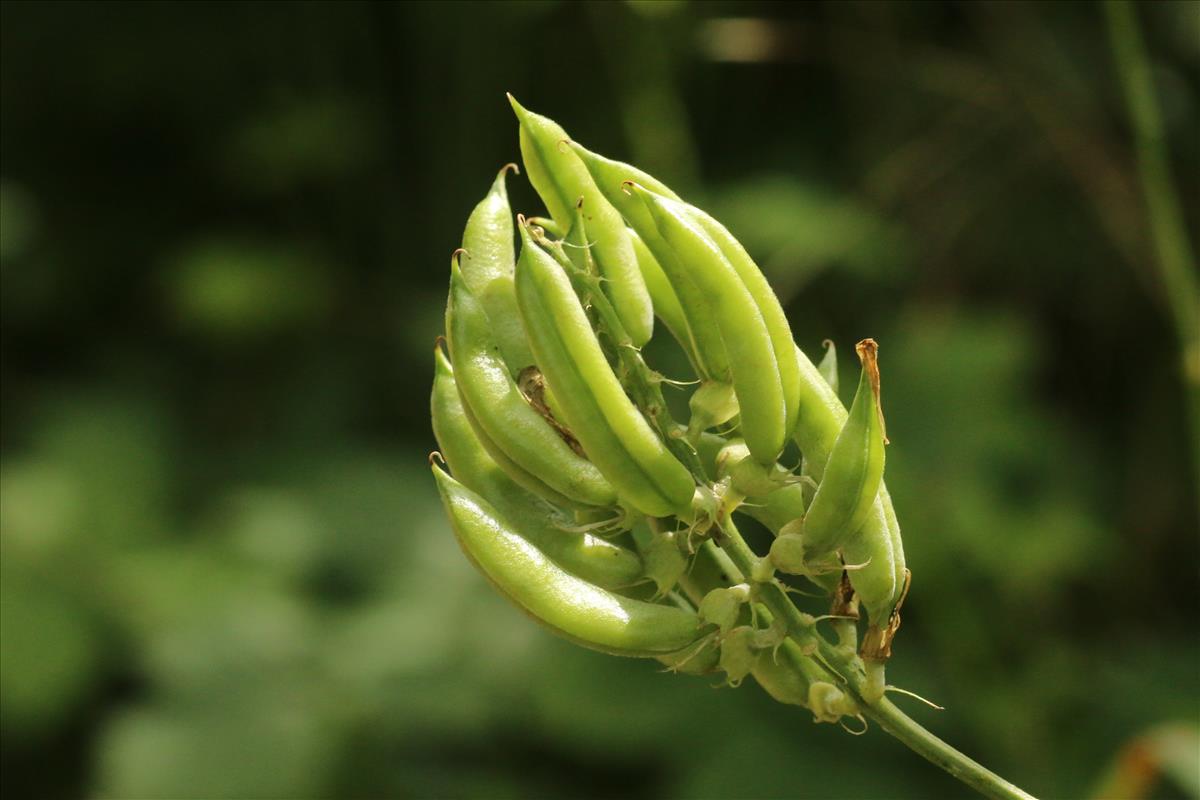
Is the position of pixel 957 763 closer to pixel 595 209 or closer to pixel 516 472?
pixel 516 472

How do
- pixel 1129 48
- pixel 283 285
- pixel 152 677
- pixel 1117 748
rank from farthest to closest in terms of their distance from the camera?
1. pixel 283 285
2. pixel 152 677
3. pixel 1117 748
4. pixel 1129 48

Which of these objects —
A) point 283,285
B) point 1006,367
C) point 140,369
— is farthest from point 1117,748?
point 140,369

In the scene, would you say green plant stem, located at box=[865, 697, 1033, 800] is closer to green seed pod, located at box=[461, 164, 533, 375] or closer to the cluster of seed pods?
the cluster of seed pods

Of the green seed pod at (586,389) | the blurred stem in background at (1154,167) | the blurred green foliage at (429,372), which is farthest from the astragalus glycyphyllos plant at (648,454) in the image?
the blurred green foliage at (429,372)

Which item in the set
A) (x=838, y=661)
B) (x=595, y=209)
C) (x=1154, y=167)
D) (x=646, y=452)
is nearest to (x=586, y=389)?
(x=646, y=452)

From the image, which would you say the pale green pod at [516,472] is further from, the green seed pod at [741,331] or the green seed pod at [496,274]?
the green seed pod at [741,331]

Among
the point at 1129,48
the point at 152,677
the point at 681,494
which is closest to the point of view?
the point at 681,494

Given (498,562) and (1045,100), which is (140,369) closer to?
(1045,100)
